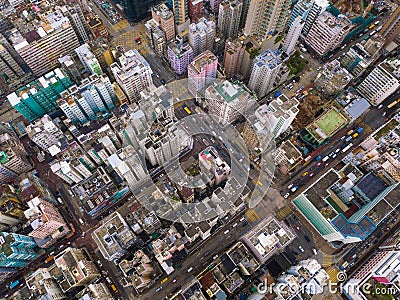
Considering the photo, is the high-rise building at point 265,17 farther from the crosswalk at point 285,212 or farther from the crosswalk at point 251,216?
the crosswalk at point 251,216

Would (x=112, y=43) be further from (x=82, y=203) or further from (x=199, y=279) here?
(x=199, y=279)

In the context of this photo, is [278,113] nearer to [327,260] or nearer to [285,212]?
[285,212]

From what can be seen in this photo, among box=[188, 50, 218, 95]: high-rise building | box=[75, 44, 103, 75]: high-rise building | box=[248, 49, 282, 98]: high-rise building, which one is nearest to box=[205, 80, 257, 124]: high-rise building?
box=[248, 49, 282, 98]: high-rise building

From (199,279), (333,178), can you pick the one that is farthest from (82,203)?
(333,178)

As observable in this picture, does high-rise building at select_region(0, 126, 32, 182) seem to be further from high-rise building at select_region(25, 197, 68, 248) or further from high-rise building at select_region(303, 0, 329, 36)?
high-rise building at select_region(303, 0, 329, 36)

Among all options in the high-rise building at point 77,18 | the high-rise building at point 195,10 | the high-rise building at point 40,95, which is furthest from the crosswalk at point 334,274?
the high-rise building at point 77,18
